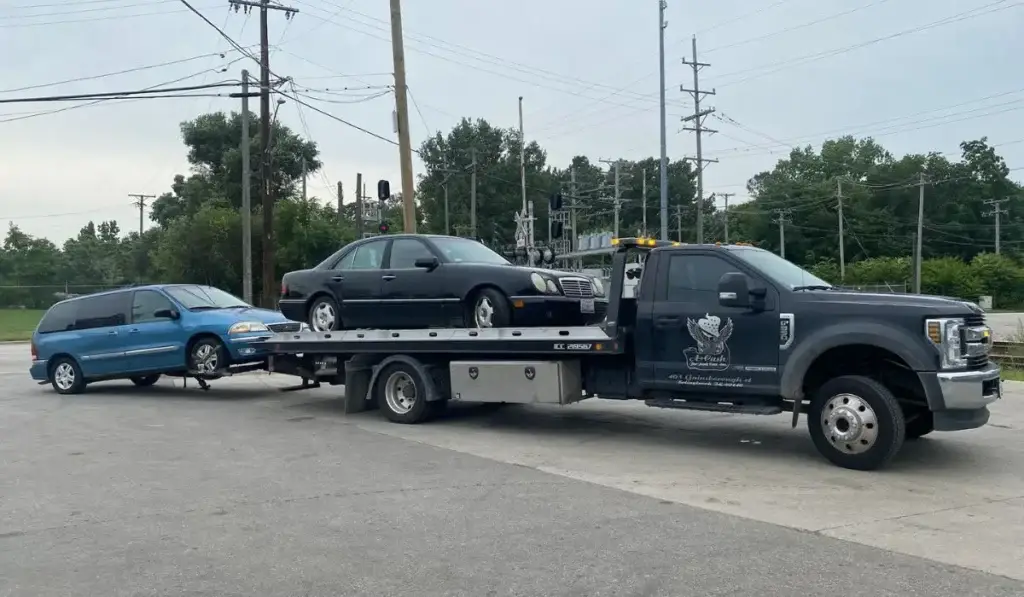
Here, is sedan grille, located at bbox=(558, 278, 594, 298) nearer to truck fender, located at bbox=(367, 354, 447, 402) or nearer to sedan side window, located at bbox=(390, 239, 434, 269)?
sedan side window, located at bbox=(390, 239, 434, 269)

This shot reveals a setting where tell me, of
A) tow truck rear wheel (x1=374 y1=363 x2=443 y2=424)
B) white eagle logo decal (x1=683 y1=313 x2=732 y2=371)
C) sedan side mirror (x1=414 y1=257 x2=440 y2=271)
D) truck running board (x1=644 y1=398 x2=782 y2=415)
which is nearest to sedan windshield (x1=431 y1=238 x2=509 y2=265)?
sedan side mirror (x1=414 y1=257 x2=440 y2=271)

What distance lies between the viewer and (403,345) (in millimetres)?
10859

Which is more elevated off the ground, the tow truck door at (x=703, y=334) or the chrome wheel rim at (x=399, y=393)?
the tow truck door at (x=703, y=334)

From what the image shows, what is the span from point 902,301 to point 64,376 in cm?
1334

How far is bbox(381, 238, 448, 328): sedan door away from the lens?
35.7ft

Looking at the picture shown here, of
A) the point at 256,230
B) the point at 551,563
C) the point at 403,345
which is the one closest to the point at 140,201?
the point at 256,230

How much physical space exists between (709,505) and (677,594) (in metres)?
2.04

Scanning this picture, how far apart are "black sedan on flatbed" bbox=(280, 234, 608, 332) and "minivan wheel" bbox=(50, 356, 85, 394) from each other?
5094mm

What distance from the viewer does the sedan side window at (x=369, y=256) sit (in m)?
11.5

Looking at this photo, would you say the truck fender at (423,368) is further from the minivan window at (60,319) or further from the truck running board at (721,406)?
the minivan window at (60,319)

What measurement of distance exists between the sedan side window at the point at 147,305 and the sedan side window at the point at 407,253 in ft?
15.5

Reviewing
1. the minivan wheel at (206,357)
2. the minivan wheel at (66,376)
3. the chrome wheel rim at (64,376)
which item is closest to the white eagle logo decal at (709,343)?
the minivan wheel at (206,357)

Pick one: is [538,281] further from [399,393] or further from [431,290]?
[399,393]

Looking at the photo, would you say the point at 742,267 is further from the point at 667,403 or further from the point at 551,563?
the point at 551,563
